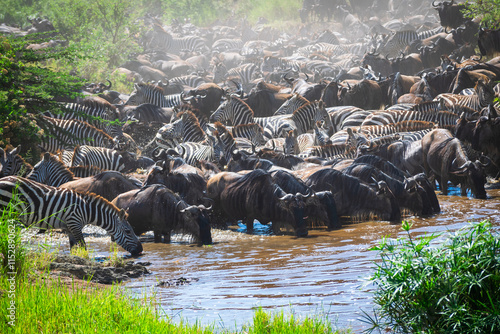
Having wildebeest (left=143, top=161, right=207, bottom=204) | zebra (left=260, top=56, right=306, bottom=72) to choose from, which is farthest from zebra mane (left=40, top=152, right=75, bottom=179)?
zebra (left=260, top=56, right=306, bottom=72)

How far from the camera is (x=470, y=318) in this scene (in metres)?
4.41

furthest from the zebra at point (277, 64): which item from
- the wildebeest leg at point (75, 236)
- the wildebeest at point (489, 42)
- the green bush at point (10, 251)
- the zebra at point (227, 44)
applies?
the green bush at point (10, 251)

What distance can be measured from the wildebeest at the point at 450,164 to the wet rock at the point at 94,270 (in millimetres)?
6891

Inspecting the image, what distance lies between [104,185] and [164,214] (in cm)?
156

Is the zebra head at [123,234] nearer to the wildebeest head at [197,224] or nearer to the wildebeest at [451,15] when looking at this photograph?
the wildebeest head at [197,224]

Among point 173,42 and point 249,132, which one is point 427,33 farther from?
point 249,132

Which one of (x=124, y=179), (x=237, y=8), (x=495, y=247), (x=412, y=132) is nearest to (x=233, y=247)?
(x=124, y=179)

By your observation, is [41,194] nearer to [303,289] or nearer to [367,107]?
[303,289]

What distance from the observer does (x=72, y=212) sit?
29.0ft

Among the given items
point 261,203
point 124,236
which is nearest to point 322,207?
point 261,203

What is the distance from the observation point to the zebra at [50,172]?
37.0 feet

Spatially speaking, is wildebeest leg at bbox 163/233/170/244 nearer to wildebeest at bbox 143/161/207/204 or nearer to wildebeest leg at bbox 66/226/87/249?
wildebeest at bbox 143/161/207/204

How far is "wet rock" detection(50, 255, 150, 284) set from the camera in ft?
22.4

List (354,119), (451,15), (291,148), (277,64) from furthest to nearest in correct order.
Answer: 1. (277,64)
2. (451,15)
3. (354,119)
4. (291,148)
